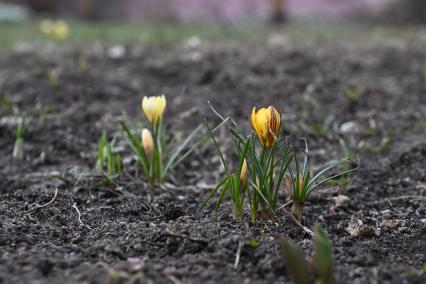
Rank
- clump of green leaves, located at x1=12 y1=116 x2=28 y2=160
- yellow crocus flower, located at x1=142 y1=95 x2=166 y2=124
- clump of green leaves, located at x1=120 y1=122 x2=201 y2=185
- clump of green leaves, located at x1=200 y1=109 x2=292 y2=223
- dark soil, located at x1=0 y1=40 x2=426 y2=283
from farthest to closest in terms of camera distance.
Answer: clump of green leaves, located at x1=12 y1=116 x2=28 y2=160 < clump of green leaves, located at x1=120 y1=122 x2=201 y2=185 < yellow crocus flower, located at x1=142 y1=95 x2=166 y2=124 < clump of green leaves, located at x1=200 y1=109 x2=292 y2=223 < dark soil, located at x1=0 y1=40 x2=426 y2=283

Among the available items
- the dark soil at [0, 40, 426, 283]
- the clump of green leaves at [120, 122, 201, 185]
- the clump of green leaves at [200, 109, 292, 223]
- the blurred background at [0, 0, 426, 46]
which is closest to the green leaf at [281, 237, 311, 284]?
the dark soil at [0, 40, 426, 283]

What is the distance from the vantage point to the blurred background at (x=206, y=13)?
7070mm

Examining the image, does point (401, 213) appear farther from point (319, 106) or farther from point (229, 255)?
point (319, 106)

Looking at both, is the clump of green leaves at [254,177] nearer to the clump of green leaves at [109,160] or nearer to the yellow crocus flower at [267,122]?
the yellow crocus flower at [267,122]

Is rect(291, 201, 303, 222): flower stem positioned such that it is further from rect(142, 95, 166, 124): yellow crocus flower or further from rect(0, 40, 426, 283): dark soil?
rect(142, 95, 166, 124): yellow crocus flower

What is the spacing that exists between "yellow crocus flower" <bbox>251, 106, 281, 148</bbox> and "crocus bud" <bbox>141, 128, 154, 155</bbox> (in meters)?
0.50

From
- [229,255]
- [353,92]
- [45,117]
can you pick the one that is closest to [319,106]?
[353,92]

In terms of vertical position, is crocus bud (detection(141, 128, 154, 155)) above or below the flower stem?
above

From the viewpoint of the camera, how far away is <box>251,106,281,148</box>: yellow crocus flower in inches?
61.7

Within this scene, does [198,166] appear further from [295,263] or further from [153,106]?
[295,263]

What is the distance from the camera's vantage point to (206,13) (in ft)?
37.8

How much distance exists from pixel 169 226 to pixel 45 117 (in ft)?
4.64

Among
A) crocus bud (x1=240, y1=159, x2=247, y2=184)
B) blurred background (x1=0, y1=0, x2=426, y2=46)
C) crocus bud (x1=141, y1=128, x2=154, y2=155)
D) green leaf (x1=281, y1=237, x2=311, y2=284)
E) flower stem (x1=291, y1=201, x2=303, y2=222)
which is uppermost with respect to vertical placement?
blurred background (x1=0, y1=0, x2=426, y2=46)

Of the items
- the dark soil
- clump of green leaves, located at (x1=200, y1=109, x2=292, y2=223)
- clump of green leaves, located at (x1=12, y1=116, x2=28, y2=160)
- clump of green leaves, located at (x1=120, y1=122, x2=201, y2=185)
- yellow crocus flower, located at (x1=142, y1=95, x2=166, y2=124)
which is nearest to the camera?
the dark soil
